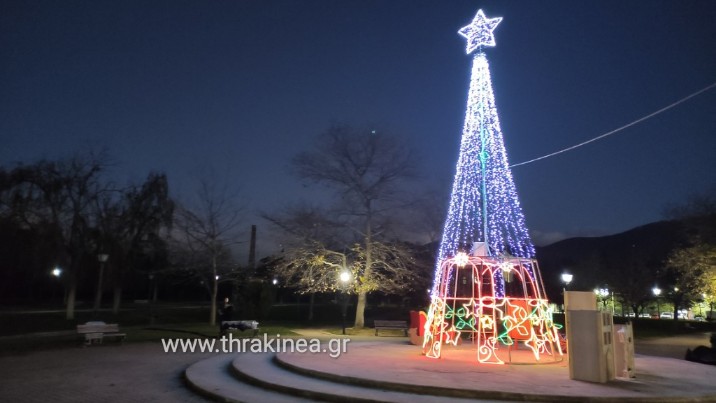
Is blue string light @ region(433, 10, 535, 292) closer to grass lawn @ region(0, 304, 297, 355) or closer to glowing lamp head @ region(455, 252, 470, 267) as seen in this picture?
glowing lamp head @ region(455, 252, 470, 267)

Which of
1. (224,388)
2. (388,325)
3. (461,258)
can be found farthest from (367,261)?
(224,388)

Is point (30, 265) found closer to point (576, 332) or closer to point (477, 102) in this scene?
point (477, 102)

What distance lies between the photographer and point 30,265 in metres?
28.8

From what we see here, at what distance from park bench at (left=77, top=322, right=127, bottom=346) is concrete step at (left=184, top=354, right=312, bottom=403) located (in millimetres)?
6631

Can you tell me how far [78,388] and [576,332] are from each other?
10287 mm

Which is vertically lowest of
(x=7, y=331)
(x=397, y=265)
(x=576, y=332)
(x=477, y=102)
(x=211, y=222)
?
(x=7, y=331)

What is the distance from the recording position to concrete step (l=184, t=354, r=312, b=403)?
9.42 m

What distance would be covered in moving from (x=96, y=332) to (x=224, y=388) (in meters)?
9.76

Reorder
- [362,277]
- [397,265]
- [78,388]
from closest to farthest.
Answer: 1. [78,388]
2. [362,277]
3. [397,265]

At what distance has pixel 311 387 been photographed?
9.84 metres

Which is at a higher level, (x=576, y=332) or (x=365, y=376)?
(x=576, y=332)

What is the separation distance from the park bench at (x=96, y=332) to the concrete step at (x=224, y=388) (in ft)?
21.8

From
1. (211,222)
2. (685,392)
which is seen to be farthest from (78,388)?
(211,222)

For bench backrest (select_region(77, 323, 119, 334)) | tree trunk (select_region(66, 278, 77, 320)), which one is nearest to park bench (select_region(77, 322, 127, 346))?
bench backrest (select_region(77, 323, 119, 334))
